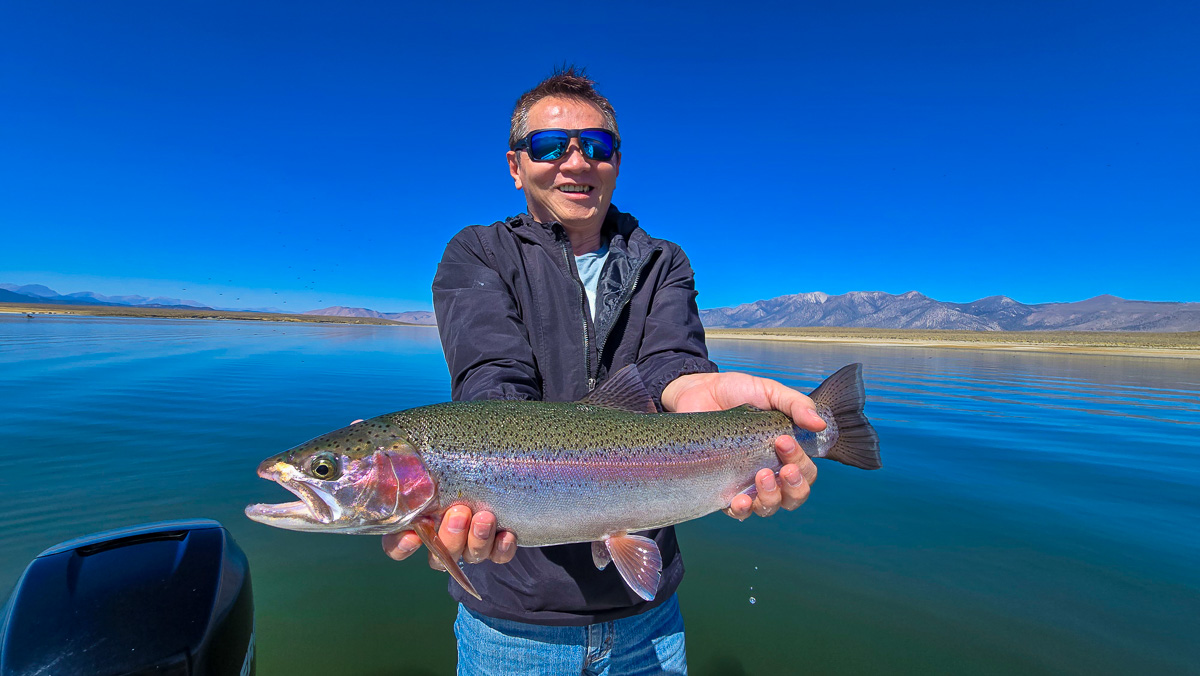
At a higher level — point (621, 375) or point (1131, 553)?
point (621, 375)

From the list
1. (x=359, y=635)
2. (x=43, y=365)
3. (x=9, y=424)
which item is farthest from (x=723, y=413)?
(x=43, y=365)

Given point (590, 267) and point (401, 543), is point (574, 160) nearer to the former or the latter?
point (590, 267)

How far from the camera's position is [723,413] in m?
3.24

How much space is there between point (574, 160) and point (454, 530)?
2357 millimetres

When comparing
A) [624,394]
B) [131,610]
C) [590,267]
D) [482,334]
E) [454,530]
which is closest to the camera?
[131,610]

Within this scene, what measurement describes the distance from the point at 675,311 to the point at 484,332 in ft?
4.13

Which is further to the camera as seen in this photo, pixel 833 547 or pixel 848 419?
pixel 833 547

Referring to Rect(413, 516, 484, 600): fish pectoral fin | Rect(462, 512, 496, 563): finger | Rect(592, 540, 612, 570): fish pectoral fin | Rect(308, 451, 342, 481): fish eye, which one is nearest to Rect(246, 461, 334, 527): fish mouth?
Rect(308, 451, 342, 481): fish eye

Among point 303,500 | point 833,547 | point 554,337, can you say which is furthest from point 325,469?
point 833,547

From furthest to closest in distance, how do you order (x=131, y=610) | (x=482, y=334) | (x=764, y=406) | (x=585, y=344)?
(x=764, y=406)
(x=585, y=344)
(x=482, y=334)
(x=131, y=610)

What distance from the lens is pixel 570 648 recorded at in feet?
8.79

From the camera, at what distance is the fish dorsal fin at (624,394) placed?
304 centimetres

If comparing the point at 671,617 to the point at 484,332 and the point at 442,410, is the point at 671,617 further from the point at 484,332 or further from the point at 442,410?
the point at 484,332

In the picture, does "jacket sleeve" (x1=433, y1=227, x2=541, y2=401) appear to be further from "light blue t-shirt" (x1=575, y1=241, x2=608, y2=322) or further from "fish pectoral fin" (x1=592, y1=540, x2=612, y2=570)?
"fish pectoral fin" (x1=592, y1=540, x2=612, y2=570)
